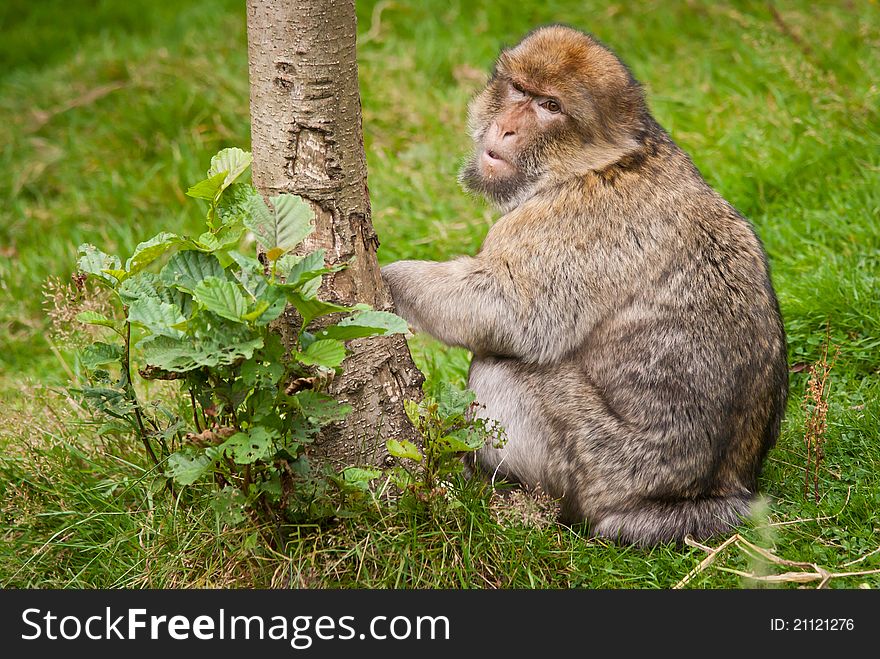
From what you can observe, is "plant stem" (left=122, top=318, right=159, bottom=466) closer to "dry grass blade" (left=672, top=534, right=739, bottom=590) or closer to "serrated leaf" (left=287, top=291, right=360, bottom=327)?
"serrated leaf" (left=287, top=291, right=360, bottom=327)

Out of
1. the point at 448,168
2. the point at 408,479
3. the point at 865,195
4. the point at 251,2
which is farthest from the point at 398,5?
the point at 408,479

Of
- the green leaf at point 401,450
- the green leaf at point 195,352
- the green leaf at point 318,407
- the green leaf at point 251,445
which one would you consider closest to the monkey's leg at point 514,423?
the green leaf at point 401,450

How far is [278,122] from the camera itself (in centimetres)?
345

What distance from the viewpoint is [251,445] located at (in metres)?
3.11

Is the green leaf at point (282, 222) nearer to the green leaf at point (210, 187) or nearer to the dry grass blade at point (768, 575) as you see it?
the green leaf at point (210, 187)

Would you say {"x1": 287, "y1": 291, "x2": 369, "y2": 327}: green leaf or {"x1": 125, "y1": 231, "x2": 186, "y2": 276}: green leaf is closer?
{"x1": 287, "y1": 291, "x2": 369, "y2": 327}: green leaf

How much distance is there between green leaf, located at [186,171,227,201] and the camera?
319cm

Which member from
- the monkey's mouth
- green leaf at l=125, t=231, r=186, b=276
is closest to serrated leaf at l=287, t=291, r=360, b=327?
green leaf at l=125, t=231, r=186, b=276

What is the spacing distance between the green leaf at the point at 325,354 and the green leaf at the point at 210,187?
1.94ft

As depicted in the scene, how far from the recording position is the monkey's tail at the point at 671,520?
3.76 m

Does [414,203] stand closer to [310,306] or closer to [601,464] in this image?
[601,464]

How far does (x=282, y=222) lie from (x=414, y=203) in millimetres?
3358

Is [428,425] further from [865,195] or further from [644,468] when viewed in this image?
[865,195]

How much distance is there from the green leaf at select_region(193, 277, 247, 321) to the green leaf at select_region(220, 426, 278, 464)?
377mm
